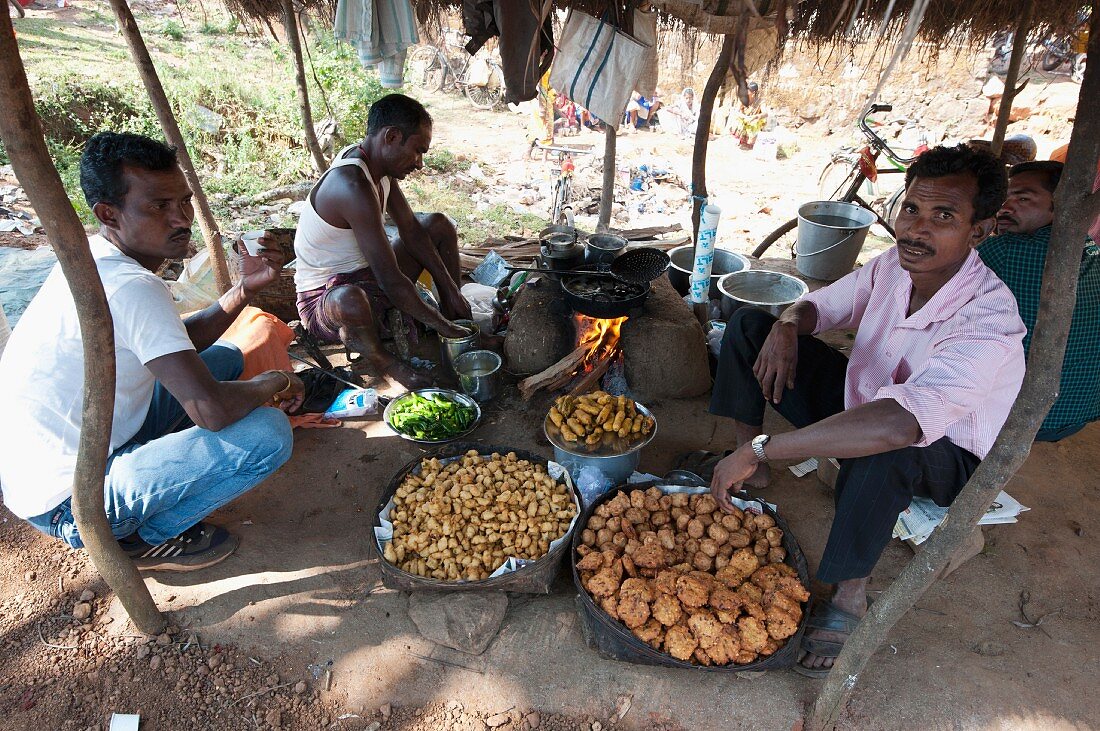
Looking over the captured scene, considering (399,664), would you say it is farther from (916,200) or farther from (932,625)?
(916,200)

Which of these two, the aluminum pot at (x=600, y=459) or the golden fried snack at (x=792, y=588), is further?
the aluminum pot at (x=600, y=459)

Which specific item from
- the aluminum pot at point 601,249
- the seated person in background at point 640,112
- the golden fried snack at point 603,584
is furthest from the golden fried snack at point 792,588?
the seated person in background at point 640,112

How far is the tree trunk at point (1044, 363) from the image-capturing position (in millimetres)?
1387

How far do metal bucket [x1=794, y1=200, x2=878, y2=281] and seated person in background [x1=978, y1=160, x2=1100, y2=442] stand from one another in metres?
2.90

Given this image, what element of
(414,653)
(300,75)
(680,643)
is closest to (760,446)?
(680,643)

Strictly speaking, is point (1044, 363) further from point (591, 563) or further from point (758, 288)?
point (758, 288)

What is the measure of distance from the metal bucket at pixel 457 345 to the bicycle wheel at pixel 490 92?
48.6 ft

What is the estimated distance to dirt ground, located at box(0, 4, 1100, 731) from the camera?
2154 mm

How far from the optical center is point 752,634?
2.13 meters

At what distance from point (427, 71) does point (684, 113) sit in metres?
8.45

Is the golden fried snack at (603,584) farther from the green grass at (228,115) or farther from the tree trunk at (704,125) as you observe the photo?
the green grass at (228,115)

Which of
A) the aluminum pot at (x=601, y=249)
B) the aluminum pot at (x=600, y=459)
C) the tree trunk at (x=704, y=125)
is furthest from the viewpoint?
the tree trunk at (x=704, y=125)

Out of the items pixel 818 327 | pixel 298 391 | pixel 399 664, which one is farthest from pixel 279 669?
pixel 818 327

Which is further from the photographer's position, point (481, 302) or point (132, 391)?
point (481, 302)
